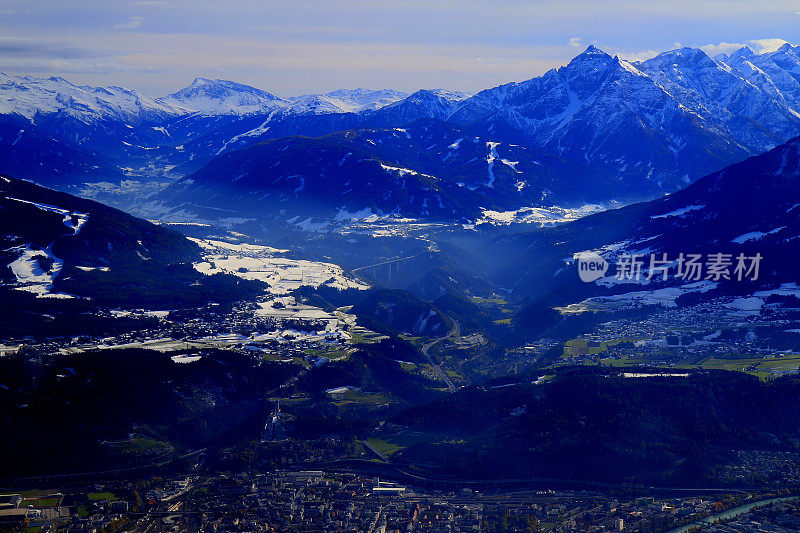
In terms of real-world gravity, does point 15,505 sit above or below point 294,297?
below

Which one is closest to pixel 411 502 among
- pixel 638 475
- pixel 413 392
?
pixel 638 475

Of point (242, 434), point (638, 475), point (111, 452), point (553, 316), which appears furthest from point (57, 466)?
point (553, 316)

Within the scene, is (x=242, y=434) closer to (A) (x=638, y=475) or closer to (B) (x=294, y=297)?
(A) (x=638, y=475)

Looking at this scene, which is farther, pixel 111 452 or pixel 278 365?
pixel 278 365

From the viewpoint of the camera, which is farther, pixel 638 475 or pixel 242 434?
pixel 242 434

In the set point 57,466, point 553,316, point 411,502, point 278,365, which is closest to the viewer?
point 411,502

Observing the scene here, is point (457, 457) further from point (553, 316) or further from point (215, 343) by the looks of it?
point (553, 316)

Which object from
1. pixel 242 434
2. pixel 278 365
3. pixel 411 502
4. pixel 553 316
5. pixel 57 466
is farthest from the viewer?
pixel 553 316

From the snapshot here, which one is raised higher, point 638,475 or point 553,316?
point 553,316

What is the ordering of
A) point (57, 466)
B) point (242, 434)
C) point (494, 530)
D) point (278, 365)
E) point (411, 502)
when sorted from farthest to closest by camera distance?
1. point (278, 365)
2. point (242, 434)
3. point (57, 466)
4. point (411, 502)
5. point (494, 530)
